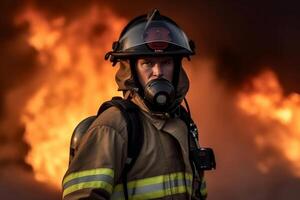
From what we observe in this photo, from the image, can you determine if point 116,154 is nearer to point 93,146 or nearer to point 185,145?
point 93,146

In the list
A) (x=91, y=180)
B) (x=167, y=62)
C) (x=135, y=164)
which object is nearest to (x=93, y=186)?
(x=91, y=180)

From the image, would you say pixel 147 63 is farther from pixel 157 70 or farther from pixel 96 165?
pixel 96 165

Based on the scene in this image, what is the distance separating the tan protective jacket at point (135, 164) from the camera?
353 cm

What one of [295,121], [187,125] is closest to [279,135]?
[295,121]

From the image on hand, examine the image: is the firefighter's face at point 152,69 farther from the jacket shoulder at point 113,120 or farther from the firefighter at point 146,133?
the jacket shoulder at point 113,120

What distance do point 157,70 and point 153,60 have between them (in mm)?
68

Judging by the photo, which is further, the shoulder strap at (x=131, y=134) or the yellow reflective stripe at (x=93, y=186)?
the shoulder strap at (x=131, y=134)

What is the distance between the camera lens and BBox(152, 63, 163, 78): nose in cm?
396

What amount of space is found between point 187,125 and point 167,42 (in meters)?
0.53

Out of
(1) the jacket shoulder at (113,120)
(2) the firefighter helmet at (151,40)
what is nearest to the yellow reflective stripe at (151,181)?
(1) the jacket shoulder at (113,120)

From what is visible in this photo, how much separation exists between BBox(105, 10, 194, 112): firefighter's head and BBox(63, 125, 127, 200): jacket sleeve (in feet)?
1.34

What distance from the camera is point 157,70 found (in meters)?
3.97

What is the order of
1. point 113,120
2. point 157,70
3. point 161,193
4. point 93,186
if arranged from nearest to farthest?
point 93,186 < point 113,120 < point 161,193 < point 157,70

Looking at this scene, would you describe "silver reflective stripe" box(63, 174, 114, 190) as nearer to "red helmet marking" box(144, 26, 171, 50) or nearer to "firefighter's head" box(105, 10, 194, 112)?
"firefighter's head" box(105, 10, 194, 112)
